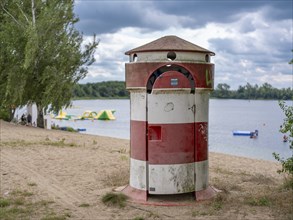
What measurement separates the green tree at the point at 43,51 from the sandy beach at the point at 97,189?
11.0 m

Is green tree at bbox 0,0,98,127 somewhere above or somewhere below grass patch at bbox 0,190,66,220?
above

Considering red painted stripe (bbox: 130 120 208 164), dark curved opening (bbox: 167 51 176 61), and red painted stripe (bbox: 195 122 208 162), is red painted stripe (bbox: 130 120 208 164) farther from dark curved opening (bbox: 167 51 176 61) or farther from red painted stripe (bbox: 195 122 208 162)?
dark curved opening (bbox: 167 51 176 61)

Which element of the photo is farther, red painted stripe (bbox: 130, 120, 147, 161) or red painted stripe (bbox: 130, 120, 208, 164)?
red painted stripe (bbox: 130, 120, 147, 161)

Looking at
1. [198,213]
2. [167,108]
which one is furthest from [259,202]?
[167,108]

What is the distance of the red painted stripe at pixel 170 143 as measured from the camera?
7207 millimetres

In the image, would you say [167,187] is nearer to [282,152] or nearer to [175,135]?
[175,135]

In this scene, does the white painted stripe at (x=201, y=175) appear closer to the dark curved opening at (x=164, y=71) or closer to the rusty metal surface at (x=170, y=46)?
the dark curved opening at (x=164, y=71)

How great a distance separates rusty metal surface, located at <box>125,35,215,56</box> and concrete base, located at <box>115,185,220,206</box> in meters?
2.34

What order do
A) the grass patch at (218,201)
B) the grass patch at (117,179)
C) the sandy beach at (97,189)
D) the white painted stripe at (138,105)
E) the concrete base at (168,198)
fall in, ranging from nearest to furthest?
the sandy beach at (97,189) < the grass patch at (218,201) < the concrete base at (168,198) < the white painted stripe at (138,105) < the grass patch at (117,179)

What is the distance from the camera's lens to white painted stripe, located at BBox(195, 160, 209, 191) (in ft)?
24.2

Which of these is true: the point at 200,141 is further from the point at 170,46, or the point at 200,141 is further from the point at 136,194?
the point at 170,46

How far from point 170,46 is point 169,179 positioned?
2157 millimetres

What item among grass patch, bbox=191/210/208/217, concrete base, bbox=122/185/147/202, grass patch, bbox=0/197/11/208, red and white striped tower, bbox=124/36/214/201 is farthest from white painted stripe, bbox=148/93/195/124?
grass patch, bbox=0/197/11/208

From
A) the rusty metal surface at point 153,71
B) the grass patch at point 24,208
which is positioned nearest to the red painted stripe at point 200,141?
the rusty metal surface at point 153,71
